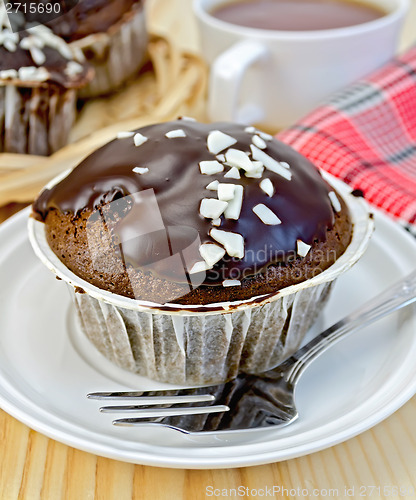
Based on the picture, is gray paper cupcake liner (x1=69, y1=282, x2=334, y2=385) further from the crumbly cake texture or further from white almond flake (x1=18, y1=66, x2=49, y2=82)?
white almond flake (x1=18, y1=66, x2=49, y2=82)

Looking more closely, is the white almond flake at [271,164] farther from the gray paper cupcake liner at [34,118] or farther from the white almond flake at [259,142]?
the gray paper cupcake liner at [34,118]

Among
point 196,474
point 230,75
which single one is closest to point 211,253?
point 196,474

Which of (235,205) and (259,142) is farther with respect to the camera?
(259,142)

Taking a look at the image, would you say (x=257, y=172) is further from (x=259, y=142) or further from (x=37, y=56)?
(x=37, y=56)

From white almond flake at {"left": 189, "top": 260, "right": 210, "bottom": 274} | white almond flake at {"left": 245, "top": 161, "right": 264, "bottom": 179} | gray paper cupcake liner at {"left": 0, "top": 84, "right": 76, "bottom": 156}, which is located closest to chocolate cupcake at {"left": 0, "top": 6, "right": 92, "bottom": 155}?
gray paper cupcake liner at {"left": 0, "top": 84, "right": 76, "bottom": 156}

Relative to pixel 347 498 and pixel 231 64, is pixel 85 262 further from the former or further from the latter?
pixel 231 64

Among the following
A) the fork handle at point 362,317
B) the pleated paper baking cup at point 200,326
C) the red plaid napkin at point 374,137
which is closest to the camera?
the pleated paper baking cup at point 200,326

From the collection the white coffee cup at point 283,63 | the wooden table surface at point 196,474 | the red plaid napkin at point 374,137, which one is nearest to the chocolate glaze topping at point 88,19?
the white coffee cup at point 283,63
